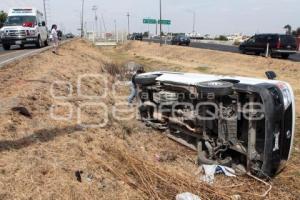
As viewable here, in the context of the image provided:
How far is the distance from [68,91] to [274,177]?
670 cm

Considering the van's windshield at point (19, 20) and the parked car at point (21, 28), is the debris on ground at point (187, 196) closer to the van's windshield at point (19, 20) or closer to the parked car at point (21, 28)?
the parked car at point (21, 28)

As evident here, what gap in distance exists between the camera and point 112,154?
6.38 metres

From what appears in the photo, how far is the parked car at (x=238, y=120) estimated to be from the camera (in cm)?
578

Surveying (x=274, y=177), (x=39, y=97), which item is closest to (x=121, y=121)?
(x=39, y=97)

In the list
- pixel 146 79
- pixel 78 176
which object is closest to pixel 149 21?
pixel 146 79

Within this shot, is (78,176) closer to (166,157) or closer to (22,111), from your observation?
(166,157)

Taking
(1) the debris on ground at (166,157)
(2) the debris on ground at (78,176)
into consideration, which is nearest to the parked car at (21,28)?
(1) the debris on ground at (166,157)

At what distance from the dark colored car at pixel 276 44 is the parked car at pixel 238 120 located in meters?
24.8

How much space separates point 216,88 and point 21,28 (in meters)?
24.1

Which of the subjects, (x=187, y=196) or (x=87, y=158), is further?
(x=87, y=158)

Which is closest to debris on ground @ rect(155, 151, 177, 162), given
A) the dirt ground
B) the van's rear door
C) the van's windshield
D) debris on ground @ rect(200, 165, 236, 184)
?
the dirt ground

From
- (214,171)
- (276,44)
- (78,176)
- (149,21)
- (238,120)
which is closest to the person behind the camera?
(78,176)

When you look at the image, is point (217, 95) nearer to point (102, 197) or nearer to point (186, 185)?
point (186, 185)

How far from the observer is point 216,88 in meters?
6.09
